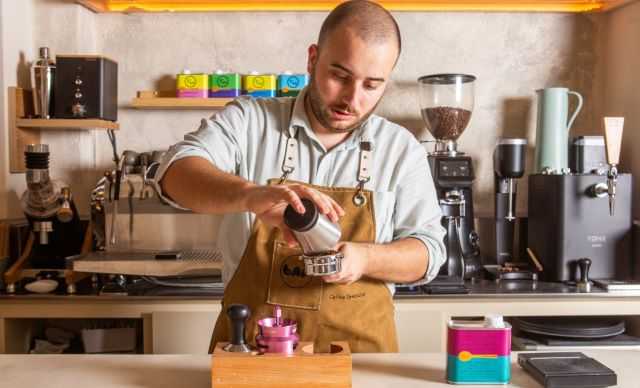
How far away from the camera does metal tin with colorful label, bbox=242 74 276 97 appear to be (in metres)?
2.98

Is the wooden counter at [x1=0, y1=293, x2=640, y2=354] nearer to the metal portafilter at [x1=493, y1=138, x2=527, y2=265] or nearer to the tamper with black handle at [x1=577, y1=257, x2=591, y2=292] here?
the tamper with black handle at [x1=577, y1=257, x2=591, y2=292]

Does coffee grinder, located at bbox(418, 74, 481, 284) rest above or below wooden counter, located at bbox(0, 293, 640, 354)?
above

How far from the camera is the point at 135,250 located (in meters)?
2.75

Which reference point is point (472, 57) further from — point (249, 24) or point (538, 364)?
point (538, 364)

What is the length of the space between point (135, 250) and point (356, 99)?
1319 mm

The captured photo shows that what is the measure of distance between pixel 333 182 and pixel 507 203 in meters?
1.24

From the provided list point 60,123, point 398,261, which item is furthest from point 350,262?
point 60,123

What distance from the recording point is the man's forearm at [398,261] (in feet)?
5.63

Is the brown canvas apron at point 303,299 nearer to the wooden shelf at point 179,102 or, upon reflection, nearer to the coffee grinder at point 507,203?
the coffee grinder at point 507,203

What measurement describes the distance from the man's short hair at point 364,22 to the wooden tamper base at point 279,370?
2.54 ft

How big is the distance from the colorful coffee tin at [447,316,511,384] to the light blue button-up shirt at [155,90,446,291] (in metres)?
0.49

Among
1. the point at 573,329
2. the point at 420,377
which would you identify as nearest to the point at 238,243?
the point at 420,377

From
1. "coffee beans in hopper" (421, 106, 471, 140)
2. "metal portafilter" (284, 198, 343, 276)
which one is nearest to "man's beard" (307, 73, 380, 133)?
"metal portafilter" (284, 198, 343, 276)

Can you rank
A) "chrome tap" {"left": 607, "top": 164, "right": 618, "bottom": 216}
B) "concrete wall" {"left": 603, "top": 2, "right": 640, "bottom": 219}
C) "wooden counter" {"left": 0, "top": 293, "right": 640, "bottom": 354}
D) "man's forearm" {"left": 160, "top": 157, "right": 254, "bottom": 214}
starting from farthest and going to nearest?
1. "concrete wall" {"left": 603, "top": 2, "right": 640, "bottom": 219}
2. "chrome tap" {"left": 607, "top": 164, "right": 618, "bottom": 216}
3. "wooden counter" {"left": 0, "top": 293, "right": 640, "bottom": 354}
4. "man's forearm" {"left": 160, "top": 157, "right": 254, "bottom": 214}
